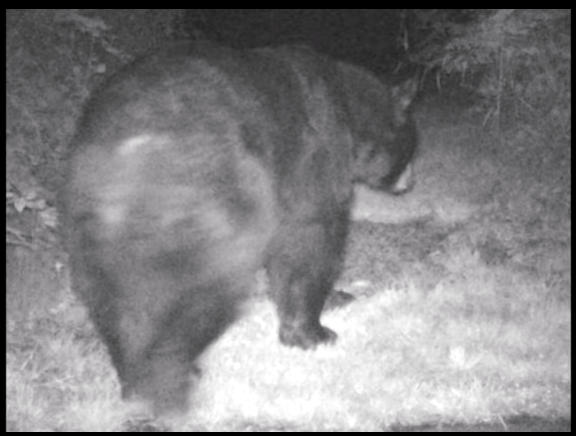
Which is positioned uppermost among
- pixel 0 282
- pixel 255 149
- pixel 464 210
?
pixel 255 149

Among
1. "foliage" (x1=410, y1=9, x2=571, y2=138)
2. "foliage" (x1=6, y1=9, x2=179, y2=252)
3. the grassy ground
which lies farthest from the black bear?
"foliage" (x1=410, y1=9, x2=571, y2=138)

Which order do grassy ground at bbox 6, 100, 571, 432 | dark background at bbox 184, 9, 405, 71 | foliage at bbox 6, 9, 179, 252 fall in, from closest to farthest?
grassy ground at bbox 6, 100, 571, 432 < foliage at bbox 6, 9, 179, 252 < dark background at bbox 184, 9, 405, 71

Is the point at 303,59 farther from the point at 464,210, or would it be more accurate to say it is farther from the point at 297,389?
the point at 297,389

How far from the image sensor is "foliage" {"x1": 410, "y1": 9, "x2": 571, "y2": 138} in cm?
431

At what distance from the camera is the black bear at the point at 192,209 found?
3344mm

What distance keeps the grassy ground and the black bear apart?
12 cm

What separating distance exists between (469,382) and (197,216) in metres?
1.35

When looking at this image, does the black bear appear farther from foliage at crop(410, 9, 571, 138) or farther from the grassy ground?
foliage at crop(410, 9, 571, 138)

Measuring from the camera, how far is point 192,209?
133 inches

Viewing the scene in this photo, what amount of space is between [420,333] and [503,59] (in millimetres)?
1654

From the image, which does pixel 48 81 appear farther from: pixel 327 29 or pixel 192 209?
pixel 327 29

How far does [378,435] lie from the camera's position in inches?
123

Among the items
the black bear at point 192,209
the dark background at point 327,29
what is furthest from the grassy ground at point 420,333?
the dark background at point 327,29
